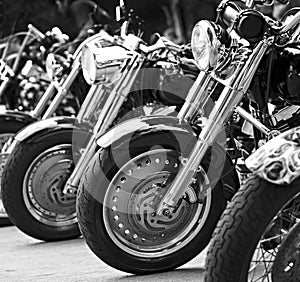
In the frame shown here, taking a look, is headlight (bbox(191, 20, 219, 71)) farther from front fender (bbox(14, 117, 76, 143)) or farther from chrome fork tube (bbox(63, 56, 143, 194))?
front fender (bbox(14, 117, 76, 143))

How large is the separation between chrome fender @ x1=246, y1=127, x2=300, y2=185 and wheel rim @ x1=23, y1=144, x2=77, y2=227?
3.13 meters

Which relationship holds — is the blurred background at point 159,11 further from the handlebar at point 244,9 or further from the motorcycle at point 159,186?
the handlebar at point 244,9

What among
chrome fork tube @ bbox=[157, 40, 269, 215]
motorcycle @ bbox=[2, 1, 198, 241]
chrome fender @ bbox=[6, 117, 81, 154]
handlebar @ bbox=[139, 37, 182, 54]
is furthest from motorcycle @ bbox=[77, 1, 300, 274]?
chrome fender @ bbox=[6, 117, 81, 154]

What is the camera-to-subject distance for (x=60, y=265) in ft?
19.1

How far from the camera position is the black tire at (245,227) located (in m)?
3.60

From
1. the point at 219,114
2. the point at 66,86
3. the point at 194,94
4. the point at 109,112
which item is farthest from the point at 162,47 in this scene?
the point at 66,86

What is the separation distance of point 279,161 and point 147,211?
1.61 m

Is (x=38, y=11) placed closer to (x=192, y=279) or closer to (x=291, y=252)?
(x=192, y=279)

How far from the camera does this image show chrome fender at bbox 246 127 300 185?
3574 millimetres

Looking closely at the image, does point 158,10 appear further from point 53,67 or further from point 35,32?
point 53,67

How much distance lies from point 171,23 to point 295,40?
415 inches

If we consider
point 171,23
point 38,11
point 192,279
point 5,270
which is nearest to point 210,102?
point 192,279

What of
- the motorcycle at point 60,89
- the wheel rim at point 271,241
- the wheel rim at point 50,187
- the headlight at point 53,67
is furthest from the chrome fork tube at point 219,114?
the headlight at point 53,67

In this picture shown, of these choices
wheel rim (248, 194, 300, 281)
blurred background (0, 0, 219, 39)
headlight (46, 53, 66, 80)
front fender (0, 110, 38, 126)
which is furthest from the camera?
blurred background (0, 0, 219, 39)
